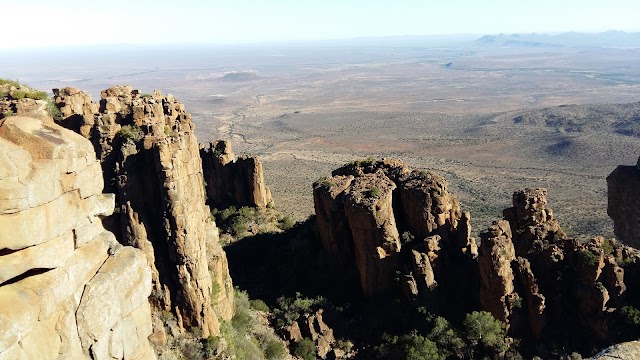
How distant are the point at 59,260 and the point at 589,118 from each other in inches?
5965

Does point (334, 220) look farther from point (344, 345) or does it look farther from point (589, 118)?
point (589, 118)

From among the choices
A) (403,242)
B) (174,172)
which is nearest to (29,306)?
(174,172)

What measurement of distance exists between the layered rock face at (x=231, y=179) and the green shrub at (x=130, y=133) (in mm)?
19185

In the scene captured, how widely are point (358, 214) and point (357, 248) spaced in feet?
8.01

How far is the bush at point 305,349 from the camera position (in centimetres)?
2597

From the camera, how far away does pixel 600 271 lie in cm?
2453

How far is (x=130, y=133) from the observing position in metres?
21.7

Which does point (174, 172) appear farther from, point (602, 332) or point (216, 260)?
point (602, 332)

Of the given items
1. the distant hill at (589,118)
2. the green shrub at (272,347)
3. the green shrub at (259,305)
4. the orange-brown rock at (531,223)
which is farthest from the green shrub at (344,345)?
the distant hill at (589,118)

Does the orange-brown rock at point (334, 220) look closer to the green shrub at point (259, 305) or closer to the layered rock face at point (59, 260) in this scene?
the green shrub at point (259, 305)

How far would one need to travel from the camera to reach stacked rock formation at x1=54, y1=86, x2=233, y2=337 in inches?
819

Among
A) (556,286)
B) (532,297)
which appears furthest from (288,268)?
(556,286)

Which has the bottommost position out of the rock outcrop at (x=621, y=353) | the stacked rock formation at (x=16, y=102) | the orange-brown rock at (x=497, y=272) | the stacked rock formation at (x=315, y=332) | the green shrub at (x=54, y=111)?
the stacked rock formation at (x=315, y=332)

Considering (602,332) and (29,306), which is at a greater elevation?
(29,306)
